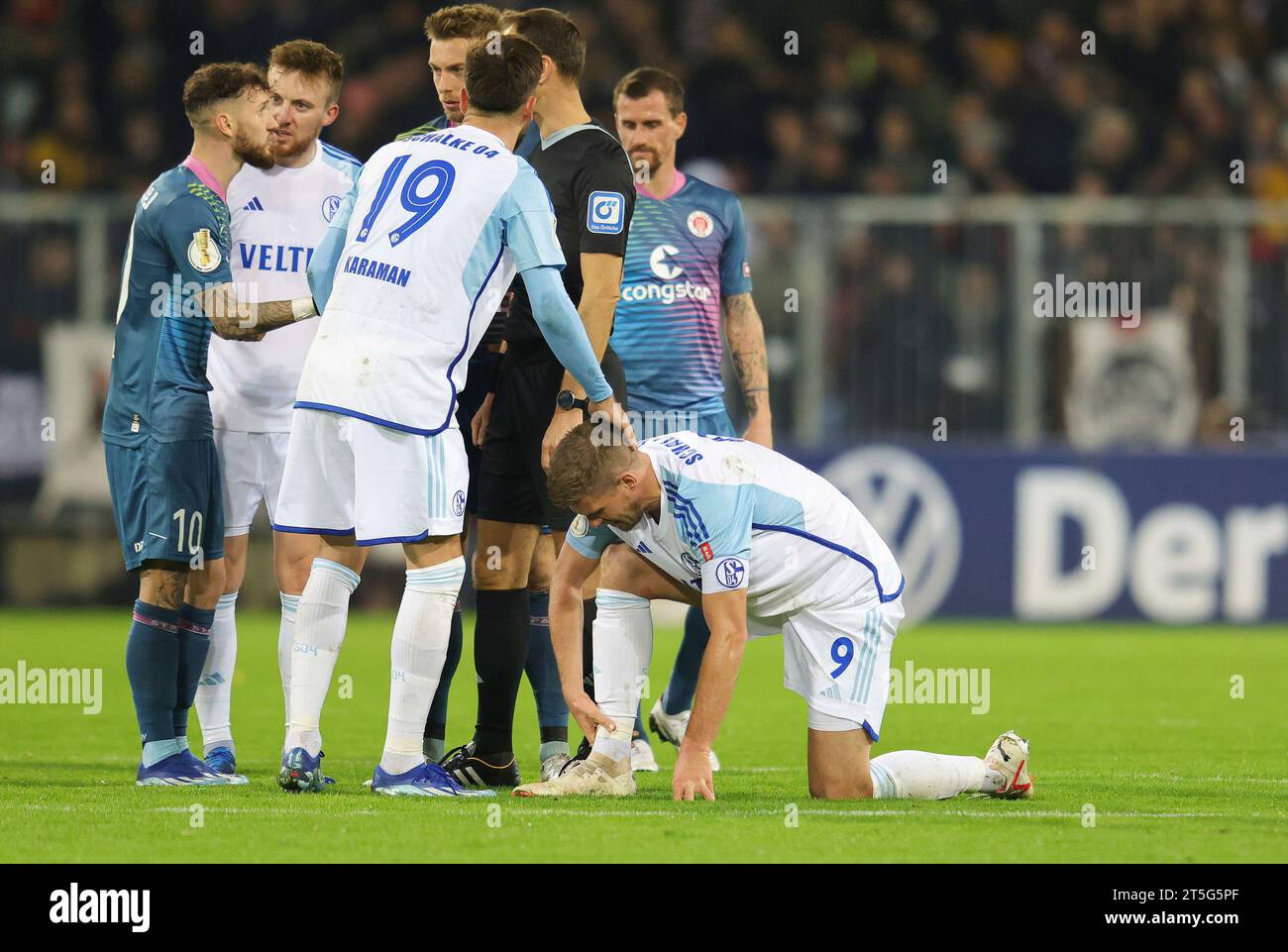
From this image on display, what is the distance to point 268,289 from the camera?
24.2 ft

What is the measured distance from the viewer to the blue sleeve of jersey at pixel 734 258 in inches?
325

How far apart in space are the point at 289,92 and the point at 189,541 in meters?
1.85

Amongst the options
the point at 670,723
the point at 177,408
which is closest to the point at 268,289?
the point at 177,408

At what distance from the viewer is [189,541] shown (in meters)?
6.70

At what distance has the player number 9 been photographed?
6273 mm

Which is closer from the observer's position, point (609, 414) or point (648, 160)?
point (609, 414)

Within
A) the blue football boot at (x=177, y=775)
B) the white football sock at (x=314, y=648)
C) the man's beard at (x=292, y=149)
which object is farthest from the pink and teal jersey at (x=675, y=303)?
the blue football boot at (x=177, y=775)

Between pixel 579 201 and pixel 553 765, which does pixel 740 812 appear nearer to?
pixel 553 765

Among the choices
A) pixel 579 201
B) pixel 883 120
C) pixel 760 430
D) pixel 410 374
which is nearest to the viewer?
pixel 410 374

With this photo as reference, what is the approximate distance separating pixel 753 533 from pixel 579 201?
55.8 inches

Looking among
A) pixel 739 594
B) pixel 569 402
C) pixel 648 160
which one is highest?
pixel 648 160

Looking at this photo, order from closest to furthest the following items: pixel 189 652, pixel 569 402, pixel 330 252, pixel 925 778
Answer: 1. pixel 330 252
2. pixel 925 778
3. pixel 569 402
4. pixel 189 652

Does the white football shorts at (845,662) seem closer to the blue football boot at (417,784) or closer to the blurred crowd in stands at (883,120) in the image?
the blue football boot at (417,784)

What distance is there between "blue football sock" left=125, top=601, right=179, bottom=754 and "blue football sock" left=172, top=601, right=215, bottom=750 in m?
0.22
